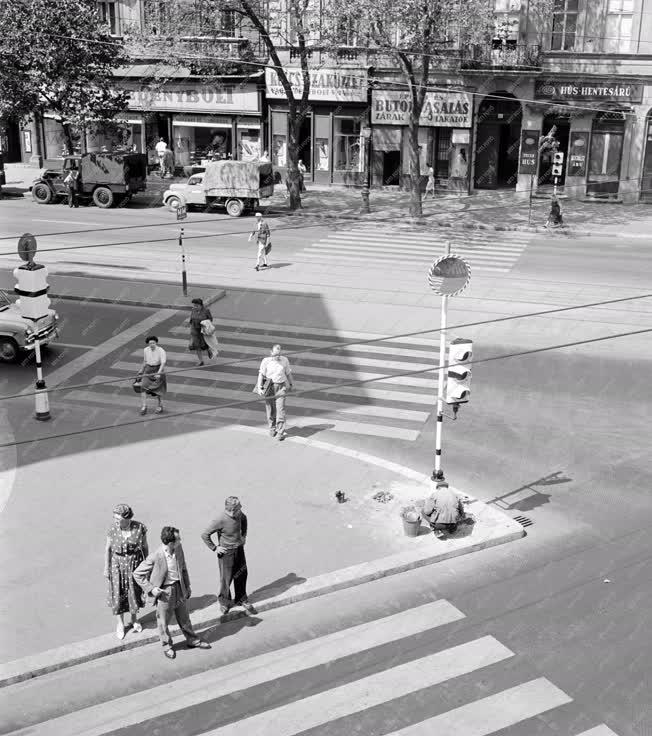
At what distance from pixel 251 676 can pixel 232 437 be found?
6.63 meters

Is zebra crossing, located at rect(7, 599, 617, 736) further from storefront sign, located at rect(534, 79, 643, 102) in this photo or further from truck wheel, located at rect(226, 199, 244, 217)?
storefront sign, located at rect(534, 79, 643, 102)

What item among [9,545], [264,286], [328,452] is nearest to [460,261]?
[328,452]

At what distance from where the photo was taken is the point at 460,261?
13.9m

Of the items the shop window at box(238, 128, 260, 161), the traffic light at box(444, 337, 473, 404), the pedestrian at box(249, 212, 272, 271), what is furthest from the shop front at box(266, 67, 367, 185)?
the traffic light at box(444, 337, 473, 404)

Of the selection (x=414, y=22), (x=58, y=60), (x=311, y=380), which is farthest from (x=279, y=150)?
(x=311, y=380)

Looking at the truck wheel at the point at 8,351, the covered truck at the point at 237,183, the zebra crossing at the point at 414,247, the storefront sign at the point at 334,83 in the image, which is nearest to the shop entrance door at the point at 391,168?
the storefront sign at the point at 334,83

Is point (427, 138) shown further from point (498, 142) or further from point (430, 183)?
point (498, 142)

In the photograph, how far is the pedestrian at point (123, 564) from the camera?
35.2 ft

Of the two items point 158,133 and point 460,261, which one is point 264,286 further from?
point 158,133

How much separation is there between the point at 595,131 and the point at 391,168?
908 centimetres

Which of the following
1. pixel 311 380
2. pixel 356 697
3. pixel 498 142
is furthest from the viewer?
pixel 498 142

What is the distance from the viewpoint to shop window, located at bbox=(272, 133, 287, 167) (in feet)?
146

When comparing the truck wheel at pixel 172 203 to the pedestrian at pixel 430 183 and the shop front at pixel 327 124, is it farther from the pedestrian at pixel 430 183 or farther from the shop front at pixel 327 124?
the pedestrian at pixel 430 183

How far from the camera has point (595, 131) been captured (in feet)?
132
